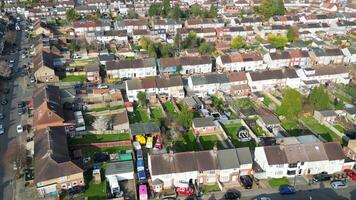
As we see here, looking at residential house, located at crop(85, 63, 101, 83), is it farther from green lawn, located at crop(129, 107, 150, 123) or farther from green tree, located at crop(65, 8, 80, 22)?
green tree, located at crop(65, 8, 80, 22)

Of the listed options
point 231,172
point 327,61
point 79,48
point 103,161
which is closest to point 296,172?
point 231,172

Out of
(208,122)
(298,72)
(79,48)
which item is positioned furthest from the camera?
(79,48)

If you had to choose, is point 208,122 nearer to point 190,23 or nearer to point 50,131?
point 50,131

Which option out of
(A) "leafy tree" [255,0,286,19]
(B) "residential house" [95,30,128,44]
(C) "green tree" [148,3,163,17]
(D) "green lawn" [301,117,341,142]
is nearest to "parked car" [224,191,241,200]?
(D) "green lawn" [301,117,341,142]

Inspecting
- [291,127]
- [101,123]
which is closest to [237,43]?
[291,127]

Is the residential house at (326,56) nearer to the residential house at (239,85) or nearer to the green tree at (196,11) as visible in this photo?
the residential house at (239,85)

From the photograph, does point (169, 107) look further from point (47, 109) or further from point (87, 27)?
point (87, 27)
